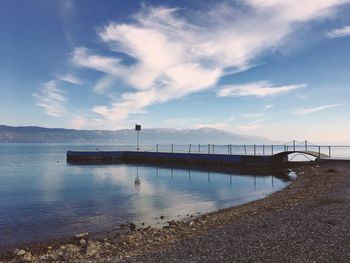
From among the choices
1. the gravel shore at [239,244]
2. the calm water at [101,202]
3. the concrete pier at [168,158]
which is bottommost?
the calm water at [101,202]

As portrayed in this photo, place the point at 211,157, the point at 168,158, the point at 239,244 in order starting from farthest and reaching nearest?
the point at 168,158
the point at 211,157
the point at 239,244

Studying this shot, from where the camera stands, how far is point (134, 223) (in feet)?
55.6

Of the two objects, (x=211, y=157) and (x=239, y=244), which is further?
(x=211, y=157)

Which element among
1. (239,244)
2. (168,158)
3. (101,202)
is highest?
(168,158)

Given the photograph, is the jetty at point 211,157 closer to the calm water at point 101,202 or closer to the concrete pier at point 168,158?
the concrete pier at point 168,158

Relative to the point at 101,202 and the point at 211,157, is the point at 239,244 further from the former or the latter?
the point at 211,157

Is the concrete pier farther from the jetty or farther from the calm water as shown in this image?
the calm water

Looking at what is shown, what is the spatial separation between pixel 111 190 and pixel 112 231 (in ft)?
46.0

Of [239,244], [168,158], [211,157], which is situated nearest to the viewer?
[239,244]

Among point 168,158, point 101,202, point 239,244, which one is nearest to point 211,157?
point 168,158

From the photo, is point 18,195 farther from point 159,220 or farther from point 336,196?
point 336,196

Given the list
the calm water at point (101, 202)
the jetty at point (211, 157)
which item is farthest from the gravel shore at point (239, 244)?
the jetty at point (211, 157)

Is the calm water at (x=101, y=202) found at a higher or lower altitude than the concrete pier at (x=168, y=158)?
lower

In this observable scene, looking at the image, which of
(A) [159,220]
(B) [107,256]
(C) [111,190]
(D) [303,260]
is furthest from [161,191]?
(D) [303,260]
